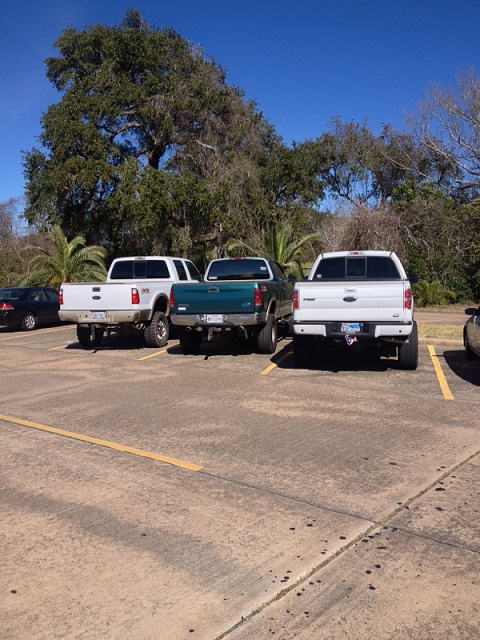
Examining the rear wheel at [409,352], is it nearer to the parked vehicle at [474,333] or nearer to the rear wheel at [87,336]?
the parked vehicle at [474,333]

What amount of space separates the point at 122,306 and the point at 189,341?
1590 mm

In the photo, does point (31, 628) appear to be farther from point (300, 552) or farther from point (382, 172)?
point (382, 172)

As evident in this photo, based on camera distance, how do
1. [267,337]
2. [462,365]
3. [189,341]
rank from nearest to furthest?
[462,365] < [267,337] < [189,341]

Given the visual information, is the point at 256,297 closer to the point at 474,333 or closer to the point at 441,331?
the point at 474,333

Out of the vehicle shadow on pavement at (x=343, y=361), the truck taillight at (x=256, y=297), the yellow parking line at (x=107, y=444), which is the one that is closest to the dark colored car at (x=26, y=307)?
the vehicle shadow on pavement at (x=343, y=361)

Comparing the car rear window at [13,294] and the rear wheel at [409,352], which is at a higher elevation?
the car rear window at [13,294]

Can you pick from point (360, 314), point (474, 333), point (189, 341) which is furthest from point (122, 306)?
point (474, 333)

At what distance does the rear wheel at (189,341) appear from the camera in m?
13.0

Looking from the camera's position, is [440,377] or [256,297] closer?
[440,377]

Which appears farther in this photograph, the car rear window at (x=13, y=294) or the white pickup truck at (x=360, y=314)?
the car rear window at (x=13, y=294)

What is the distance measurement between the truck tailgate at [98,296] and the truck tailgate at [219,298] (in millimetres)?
1677

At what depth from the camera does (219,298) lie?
39.2ft

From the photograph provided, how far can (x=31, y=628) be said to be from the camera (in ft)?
11.0

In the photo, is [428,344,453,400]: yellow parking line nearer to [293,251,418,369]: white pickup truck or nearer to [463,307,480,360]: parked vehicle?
[293,251,418,369]: white pickup truck
